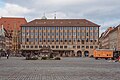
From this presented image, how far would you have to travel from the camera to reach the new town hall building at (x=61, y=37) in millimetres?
143500

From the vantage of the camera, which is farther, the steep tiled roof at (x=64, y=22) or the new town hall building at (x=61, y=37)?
the steep tiled roof at (x=64, y=22)

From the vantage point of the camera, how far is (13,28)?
172500mm

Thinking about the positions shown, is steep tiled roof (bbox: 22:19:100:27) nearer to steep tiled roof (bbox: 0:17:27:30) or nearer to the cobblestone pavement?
steep tiled roof (bbox: 0:17:27:30)

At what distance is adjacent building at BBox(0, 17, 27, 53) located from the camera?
552 ft

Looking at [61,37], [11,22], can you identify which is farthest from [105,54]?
[11,22]

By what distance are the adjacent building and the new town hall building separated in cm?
2388

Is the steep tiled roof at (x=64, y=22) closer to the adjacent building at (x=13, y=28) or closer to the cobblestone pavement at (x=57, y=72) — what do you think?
the adjacent building at (x=13, y=28)

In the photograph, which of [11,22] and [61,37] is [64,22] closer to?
[61,37]

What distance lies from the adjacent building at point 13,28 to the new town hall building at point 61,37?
2388 cm

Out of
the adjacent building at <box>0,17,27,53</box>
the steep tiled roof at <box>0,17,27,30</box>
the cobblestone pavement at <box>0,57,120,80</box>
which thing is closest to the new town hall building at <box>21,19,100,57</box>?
the adjacent building at <box>0,17,27,53</box>

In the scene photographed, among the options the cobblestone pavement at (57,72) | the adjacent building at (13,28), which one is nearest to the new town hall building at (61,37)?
the adjacent building at (13,28)

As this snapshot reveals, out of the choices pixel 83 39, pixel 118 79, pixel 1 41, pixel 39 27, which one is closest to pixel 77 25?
pixel 83 39

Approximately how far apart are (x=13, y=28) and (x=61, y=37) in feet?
126

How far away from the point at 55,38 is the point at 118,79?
125 metres
